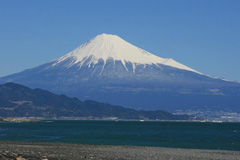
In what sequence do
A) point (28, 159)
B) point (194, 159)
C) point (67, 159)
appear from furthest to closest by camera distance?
1. point (194, 159)
2. point (67, 159)
3. point (28, 159)

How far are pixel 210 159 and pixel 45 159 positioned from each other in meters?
17.4

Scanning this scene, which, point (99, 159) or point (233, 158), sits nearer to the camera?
point (99, 159)

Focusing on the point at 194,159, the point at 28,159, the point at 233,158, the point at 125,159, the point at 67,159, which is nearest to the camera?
the point at 28,159

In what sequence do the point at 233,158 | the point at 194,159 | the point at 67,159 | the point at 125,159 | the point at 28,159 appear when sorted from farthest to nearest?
the point at 233,158
the point at 194,159
the point at 125,159
the point at 67,159
the point at 28,159

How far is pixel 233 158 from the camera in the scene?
50.5 m

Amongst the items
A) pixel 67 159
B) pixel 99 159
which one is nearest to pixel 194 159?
pixel 99 159

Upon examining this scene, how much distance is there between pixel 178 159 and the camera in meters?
44.8

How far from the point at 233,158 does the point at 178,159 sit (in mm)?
8302

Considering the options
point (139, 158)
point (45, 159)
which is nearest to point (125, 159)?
point (139, 158)

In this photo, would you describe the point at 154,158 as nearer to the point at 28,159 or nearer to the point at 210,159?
the point at 210,159

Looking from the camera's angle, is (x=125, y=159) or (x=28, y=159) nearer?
(x=28, y=159)

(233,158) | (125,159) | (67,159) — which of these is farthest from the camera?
(233,158)

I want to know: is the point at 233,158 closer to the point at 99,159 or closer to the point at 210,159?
the point at 210,159

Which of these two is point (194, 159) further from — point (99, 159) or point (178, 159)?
point (99, 159)
